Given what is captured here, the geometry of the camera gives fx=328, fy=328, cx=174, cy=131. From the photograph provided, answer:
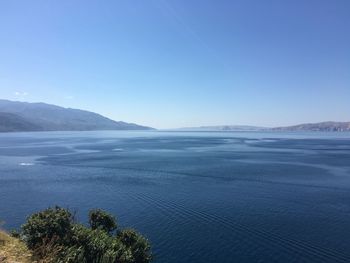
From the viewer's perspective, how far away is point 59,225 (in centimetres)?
2983

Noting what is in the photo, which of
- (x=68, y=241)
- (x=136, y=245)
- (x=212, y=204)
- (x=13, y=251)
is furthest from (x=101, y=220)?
(x=212, y=204)

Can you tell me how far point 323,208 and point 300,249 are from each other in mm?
23100

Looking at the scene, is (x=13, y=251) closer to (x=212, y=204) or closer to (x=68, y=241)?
(x=68, y=241)

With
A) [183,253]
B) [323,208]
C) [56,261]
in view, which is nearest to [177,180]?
[323,208]

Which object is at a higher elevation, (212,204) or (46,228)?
(46,228)

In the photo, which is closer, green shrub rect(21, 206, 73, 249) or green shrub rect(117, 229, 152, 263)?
green shrub rect(21, 206, 73, 249)

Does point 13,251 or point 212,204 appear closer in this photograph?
point 13,251

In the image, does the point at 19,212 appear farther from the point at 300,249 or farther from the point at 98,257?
the point at 300,249

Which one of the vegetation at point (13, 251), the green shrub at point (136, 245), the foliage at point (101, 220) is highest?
the vegetation at point (13, 251)

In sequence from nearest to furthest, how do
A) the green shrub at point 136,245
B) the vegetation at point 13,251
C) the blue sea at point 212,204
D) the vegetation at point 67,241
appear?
the vegetation at point 13,251 < the vegetation at point 67,241 < the green shrub at point 136,245 < the blue sea at point 212,204

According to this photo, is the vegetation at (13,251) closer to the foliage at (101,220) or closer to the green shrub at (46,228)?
the green shrub at (46,228)

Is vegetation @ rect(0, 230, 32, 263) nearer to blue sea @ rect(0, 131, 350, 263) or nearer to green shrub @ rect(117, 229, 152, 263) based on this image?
green shrub @ rect(117, 229, 152, 263)

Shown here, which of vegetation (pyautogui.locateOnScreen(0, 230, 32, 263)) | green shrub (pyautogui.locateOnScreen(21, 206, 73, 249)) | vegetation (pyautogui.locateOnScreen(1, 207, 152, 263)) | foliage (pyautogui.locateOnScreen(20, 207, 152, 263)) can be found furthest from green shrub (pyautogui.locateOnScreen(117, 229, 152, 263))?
vegetation (pyautogui.locateOnScreen(0, 230, 32, 263))

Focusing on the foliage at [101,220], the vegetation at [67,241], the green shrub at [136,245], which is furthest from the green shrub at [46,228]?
the foliage at [101,220]
